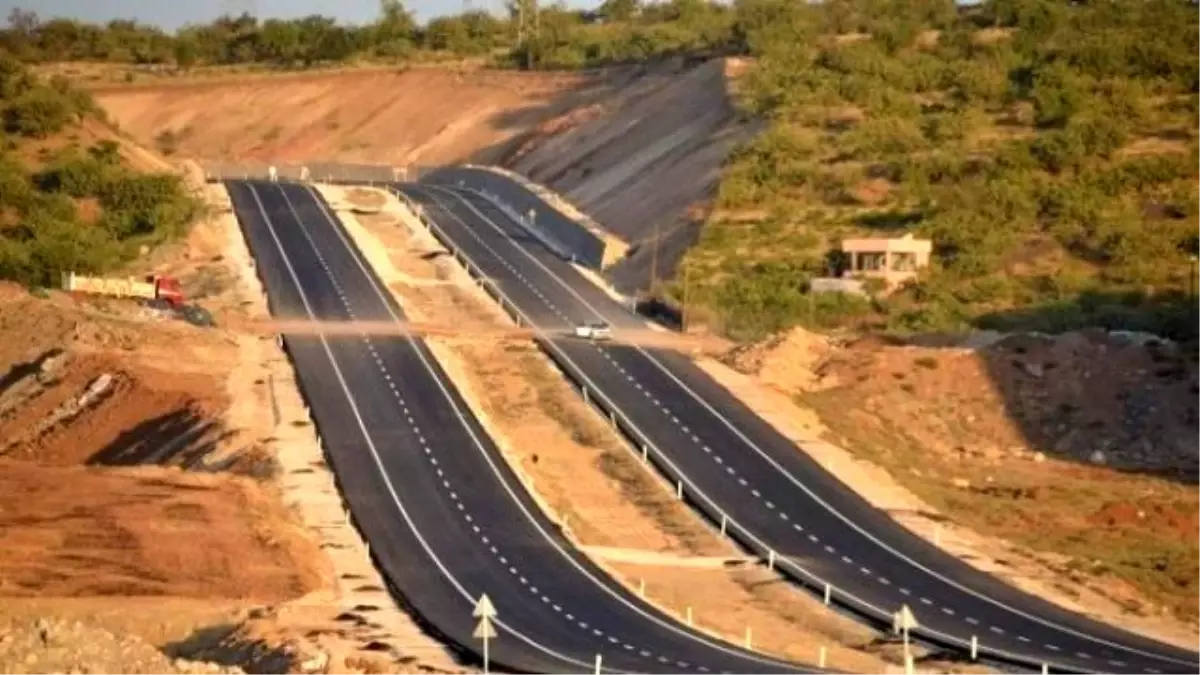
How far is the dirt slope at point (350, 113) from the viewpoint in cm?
16712

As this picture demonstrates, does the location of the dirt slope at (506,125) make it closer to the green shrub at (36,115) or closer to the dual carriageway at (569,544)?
the dual carriageway at (569,544)

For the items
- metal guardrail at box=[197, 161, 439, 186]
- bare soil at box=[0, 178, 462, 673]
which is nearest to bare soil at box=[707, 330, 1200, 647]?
bare soil at box=[0, 178, 462, 673]

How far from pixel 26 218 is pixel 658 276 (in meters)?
28.9

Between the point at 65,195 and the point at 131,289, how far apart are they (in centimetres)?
2652

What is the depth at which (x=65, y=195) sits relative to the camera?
122 metres

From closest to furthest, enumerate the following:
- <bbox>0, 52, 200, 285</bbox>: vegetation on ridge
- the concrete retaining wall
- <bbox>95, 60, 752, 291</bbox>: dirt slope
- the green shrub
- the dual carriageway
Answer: the dual carriageway → <bbox>0, 52, 200, 285</bbox>: vegetation on ridge → the concrete retaining wall → <bbox>95, 60, 752, 291</bbox>: dirt slope → the green shrub

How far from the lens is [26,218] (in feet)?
379

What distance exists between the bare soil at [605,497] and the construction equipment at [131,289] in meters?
9.25

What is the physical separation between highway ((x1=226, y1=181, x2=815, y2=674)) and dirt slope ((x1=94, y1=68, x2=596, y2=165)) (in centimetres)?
6278

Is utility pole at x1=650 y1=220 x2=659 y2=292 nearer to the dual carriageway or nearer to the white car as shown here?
the dual carriageway

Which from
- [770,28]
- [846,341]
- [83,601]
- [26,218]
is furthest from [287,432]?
[770,28]

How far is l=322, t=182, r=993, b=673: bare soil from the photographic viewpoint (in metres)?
54.2

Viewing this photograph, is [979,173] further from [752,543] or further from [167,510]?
[167,510]

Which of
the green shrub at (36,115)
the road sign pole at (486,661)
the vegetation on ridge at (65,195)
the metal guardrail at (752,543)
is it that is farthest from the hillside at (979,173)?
the road sign pole at (486,661)
